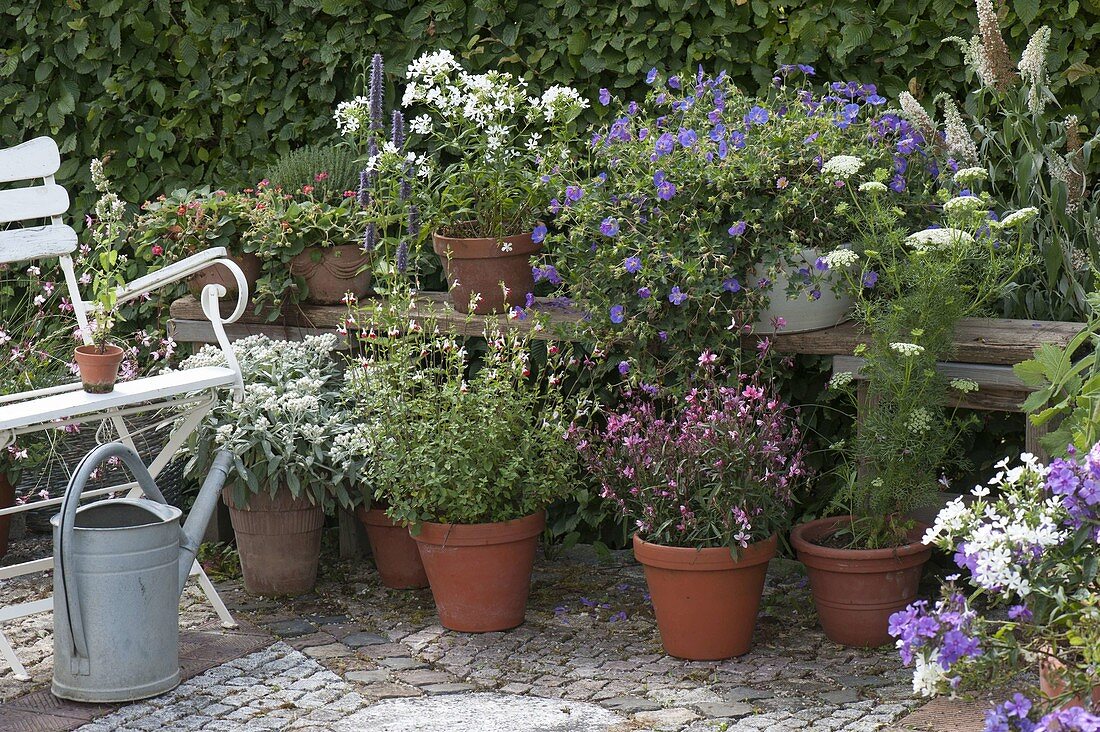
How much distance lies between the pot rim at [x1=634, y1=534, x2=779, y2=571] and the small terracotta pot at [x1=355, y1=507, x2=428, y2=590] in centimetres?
88

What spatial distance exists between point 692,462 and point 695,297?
0.46 meters

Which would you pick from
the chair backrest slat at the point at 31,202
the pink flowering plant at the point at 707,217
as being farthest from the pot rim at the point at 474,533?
the chair backrest slat at the point at 31,202

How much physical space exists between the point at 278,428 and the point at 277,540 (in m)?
0.35

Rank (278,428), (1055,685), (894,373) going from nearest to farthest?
(1055,685), (894,373), (278,428)

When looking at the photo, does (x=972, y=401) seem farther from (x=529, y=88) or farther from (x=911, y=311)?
(x=529, y=88)

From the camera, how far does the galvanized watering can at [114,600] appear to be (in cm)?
325

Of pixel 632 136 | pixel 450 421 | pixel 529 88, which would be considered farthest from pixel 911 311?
pixel 529 88

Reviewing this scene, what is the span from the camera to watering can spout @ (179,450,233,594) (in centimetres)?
347

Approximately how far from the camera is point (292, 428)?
4.04 metres

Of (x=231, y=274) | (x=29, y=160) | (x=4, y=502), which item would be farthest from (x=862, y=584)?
(x=4, y=502)

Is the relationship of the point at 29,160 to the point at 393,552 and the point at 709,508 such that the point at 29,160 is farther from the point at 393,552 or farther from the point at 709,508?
the point at 709,508

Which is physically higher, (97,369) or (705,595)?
(97,369)

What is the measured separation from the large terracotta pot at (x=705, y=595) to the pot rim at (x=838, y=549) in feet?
0.37

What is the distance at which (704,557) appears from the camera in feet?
11.4
